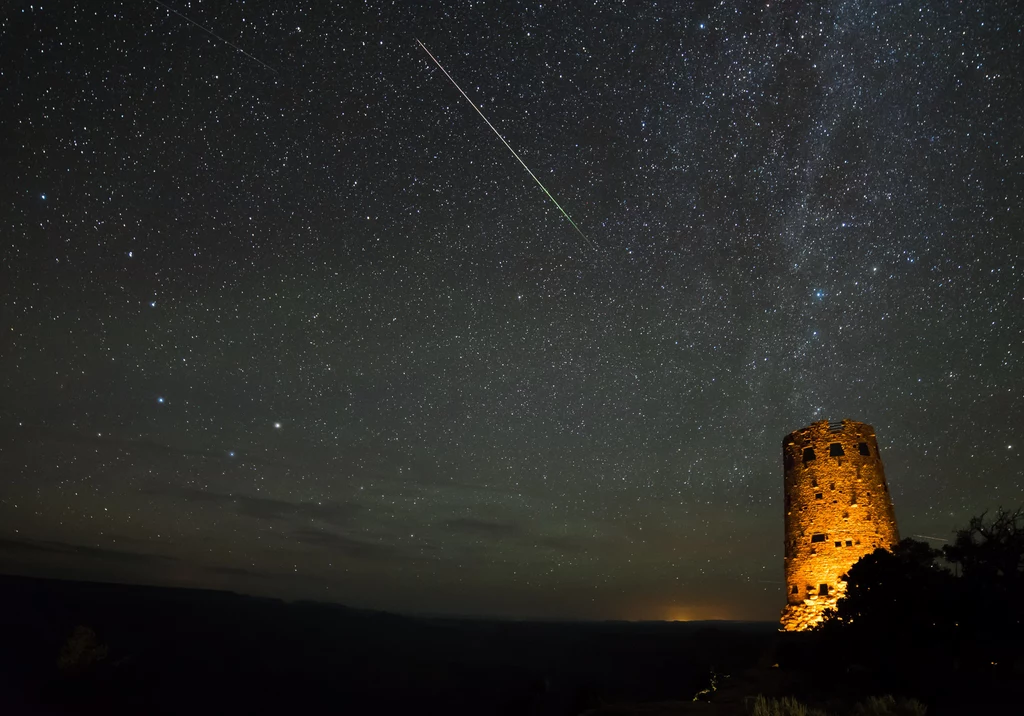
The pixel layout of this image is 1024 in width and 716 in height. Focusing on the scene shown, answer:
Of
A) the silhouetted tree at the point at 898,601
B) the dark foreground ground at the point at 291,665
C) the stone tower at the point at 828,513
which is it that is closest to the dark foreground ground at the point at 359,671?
the dark foreground ground at the point at 291,665

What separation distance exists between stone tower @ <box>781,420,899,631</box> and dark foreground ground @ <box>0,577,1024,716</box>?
2.46 m

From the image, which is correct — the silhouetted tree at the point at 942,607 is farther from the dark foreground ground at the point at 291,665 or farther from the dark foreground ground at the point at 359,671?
the dark foreground ground at the point at 291,665

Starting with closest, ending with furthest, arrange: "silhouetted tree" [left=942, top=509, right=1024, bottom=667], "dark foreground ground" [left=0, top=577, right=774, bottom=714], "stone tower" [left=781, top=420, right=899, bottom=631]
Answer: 1. "silhouetted tree" [left=942, top=509, right=1024, bottom=667]
2. "stone tower" [left=781, top=420, right=899, bottom=631]
3. "dark foreground ground" [left=0, top=577, right=774, bottom=714]

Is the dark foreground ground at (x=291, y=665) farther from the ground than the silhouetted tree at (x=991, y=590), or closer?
closer

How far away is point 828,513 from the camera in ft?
70.7

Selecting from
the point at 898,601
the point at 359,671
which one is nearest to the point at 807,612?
the point at 898,601

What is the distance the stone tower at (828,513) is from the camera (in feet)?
68.2

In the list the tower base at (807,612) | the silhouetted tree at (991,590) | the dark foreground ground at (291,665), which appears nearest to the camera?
the silhouetted tree at (991,590)

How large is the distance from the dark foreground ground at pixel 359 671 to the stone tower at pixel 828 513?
8.08 feet

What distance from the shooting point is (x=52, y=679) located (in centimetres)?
3669

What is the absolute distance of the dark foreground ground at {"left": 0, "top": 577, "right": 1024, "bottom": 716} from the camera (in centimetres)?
1404

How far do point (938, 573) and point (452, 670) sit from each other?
5464cm

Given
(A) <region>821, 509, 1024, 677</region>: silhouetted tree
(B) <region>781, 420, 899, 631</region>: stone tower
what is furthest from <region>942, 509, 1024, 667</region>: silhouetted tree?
A: (B) <region>781, 420, 899, 631</region>: stone tower

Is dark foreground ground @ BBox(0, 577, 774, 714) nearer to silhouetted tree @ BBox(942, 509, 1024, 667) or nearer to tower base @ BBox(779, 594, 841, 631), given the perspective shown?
tower base @ BBox(779, 594, 841, 631)
